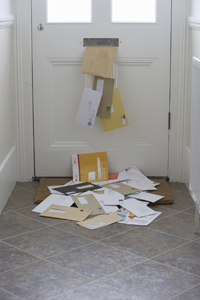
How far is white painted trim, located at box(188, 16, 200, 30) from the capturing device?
216 centimetres

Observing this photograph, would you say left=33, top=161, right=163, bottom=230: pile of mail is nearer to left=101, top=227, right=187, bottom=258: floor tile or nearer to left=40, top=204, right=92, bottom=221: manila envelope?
left=40, top=204, right=92, bottom=221: manila envelope

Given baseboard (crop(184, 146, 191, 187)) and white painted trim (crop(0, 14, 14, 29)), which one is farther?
baseboard (crop(184, 146, 191, 187))

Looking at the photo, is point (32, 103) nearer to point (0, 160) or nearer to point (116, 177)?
point (0, 160)

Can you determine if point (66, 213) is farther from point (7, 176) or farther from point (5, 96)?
point (5, 96)

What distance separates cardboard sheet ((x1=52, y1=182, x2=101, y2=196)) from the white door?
0.24 metres

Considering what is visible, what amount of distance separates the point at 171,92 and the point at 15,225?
1.37 metres

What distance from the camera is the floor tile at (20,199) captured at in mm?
2129

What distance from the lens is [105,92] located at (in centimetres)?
245

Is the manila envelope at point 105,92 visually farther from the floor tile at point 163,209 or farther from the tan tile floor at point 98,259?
the tan tile floor at point 98,259

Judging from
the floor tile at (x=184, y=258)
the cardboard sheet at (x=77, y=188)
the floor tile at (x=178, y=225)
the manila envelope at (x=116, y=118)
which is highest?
the manila envelope at (x=116, y=118)

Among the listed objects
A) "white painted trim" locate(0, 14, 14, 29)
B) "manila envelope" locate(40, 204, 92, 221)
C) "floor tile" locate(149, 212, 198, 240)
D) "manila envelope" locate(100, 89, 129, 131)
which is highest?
"white painted trim" locate(0, 14, 14, 29)

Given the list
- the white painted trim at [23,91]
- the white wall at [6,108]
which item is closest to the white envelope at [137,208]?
the white wall at [6,108]

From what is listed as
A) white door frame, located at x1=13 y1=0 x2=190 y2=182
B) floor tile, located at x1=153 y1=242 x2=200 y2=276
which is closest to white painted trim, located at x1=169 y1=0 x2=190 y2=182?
white door frame, located at x1=13 y1=0 x2=190 y2=182

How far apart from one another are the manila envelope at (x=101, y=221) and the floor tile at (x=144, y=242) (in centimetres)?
14
